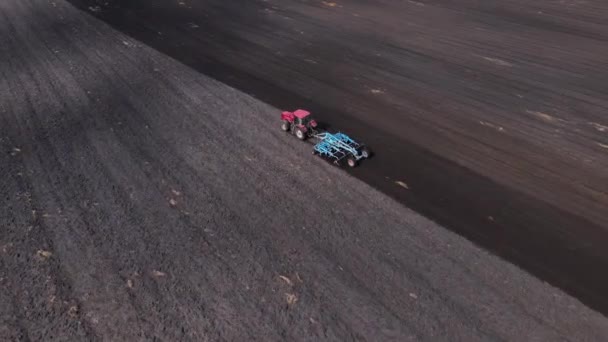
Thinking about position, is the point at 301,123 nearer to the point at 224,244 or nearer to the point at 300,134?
the point at 300,134

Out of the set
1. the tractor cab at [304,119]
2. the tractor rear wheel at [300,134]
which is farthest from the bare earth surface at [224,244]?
the tractor cab at [304,119]

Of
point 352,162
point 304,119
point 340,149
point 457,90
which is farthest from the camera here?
point 457,90

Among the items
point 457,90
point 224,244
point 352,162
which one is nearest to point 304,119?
point 352,162

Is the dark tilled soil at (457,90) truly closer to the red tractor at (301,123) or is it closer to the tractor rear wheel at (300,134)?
the red tractor at (301,123)

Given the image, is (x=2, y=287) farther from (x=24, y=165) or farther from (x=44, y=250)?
(x=24, y=165)

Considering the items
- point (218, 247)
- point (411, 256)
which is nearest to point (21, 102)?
point (218, 247)
